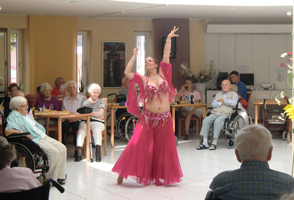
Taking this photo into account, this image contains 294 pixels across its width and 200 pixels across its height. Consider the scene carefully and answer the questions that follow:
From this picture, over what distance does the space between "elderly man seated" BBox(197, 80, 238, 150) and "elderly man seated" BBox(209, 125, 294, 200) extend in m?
5.16

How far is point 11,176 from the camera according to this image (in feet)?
8.37

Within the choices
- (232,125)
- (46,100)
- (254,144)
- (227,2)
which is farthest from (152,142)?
(227,2)

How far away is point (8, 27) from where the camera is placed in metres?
9.43

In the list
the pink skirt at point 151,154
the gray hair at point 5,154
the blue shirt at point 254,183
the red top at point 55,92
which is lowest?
the pink skirt at point 151,154

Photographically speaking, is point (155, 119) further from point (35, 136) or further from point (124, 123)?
point (124, 123)

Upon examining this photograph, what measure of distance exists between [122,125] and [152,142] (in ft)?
11.3

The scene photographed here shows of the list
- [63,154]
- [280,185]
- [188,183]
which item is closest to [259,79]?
[188,183]

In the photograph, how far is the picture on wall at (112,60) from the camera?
1011 centimetres

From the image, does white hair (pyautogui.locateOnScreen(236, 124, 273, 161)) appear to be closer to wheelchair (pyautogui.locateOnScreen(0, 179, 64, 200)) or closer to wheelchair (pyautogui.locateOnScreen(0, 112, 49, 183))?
wheelchair (pyautogui.locateOnScreen(0, 179, 64, 200))

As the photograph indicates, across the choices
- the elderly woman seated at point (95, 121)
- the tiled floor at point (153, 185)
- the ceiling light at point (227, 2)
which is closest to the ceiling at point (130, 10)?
the ceiling light at point (227, 2)

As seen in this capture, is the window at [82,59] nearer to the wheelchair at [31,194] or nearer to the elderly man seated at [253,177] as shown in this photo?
the wheelchair at [31,194]

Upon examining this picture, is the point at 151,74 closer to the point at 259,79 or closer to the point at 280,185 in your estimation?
the point at 280,185

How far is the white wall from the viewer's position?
1055cm

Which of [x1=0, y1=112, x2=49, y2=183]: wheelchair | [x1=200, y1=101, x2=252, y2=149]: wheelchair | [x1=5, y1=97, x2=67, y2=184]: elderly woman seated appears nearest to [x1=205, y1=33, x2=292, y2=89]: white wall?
[x1=200, y1=101, x2=252, y2=149]: wheelchair
